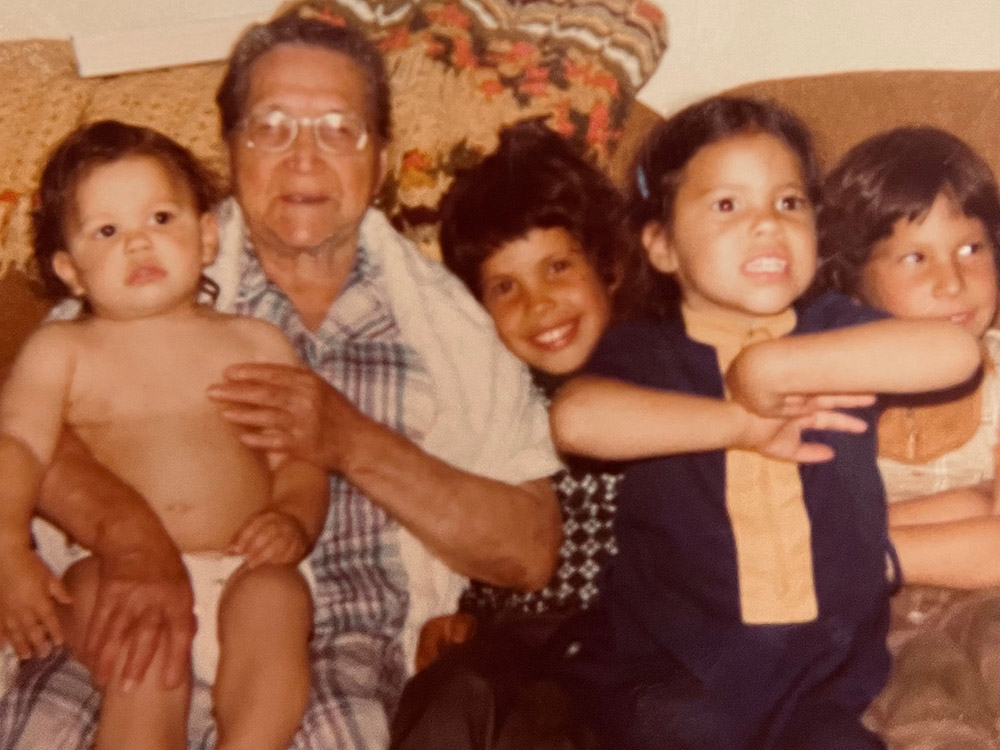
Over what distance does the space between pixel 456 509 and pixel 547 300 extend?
23 cm

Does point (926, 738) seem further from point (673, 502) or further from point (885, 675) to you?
point (673, 502)

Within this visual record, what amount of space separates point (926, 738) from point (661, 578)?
0.25 meters

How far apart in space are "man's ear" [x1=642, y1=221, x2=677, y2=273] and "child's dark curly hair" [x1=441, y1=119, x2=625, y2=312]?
8cm

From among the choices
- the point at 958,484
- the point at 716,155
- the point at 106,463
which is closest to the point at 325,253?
the point at 106,463

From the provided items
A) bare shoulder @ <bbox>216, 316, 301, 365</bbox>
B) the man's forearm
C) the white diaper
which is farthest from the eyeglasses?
the white diaper

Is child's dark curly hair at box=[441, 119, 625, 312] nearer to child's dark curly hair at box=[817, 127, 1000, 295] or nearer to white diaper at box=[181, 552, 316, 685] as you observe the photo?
child's dark curly hair at box=[817, 127, 1000, 295]

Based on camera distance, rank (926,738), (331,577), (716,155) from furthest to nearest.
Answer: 1. (331,577)
2. (716,155)
3. (926,738)

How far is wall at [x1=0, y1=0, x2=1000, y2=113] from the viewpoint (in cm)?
113

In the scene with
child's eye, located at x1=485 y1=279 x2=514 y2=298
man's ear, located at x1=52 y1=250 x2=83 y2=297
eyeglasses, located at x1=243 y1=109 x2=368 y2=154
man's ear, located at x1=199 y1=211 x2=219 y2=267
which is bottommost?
child's eye, located at x1=485 y1=279 x2=514 y2=298

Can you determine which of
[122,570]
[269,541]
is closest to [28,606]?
[122,570]

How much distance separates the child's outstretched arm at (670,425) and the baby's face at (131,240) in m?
0.39

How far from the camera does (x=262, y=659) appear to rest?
0.89 m

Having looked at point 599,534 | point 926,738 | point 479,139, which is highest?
point 479,139

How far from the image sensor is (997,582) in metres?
0.98
